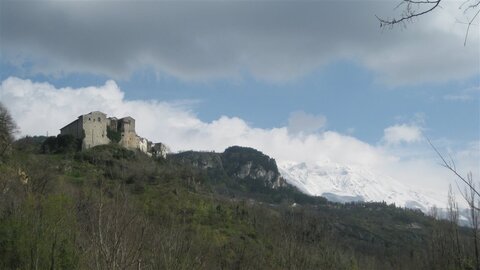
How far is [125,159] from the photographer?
405 feet

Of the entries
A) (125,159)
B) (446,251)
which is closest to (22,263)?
(446,251)

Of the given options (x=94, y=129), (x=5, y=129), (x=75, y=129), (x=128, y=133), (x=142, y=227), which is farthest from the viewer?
(x=128, y=133)

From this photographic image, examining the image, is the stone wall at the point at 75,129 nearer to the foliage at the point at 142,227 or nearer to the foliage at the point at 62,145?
the foliage at the point at 62,145

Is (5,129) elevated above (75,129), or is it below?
below

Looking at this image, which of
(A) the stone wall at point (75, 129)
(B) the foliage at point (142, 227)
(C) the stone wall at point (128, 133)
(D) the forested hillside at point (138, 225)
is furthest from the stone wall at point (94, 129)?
(C) the stone wall at point (128, 133)

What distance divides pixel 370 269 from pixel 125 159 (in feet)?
→ 210

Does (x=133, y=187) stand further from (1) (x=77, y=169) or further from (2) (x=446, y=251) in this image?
(2) (x=446, y=251)

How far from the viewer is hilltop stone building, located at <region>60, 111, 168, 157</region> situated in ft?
403

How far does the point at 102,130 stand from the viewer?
12625cm

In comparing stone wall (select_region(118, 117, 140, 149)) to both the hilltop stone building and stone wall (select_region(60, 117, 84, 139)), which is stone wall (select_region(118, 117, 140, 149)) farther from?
stone wall (select_region(60, 117, 84, 139))

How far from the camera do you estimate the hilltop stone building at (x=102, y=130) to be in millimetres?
122875

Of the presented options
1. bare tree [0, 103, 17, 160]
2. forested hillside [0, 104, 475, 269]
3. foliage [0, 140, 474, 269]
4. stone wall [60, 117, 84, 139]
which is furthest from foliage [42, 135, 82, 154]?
bare tree [0, 103, 17, 160]

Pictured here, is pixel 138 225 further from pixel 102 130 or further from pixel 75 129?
pixel 75 129

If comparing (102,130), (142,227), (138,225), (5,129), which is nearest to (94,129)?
(102,130)
